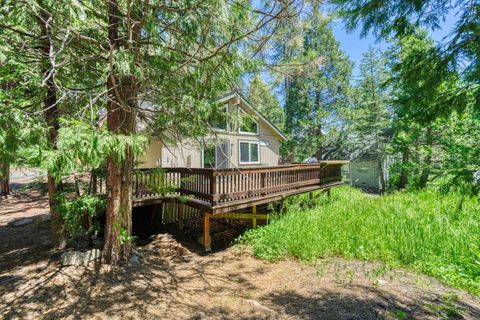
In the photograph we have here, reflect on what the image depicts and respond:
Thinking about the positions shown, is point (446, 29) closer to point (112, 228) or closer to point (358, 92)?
point (112, 228)

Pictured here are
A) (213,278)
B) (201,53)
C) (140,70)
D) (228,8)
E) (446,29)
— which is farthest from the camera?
(213,278)

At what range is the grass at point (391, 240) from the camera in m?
4.30

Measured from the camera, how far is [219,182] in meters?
6.12

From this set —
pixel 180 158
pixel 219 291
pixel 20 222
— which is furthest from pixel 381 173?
pixel 20 222

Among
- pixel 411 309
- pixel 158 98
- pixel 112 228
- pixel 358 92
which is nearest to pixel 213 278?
pixel 112 228

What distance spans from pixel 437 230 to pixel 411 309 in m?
3.27

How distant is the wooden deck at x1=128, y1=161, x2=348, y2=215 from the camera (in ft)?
19.5

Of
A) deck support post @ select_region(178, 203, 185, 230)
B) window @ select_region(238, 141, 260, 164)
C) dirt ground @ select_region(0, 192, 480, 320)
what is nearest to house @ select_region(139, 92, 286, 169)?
window @ select_region(238, 141, 260, 164)

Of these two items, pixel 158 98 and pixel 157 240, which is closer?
pixel 158 98

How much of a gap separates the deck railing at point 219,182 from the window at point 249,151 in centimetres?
419

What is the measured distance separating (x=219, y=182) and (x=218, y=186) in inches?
4.1

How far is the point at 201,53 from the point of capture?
3.92 meters

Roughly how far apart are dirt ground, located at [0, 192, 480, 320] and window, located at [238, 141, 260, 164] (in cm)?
770

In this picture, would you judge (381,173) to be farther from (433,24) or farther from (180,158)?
(433,24)
